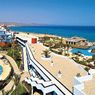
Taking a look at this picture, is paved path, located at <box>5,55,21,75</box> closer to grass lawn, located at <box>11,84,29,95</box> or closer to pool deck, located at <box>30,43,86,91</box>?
pool deck, located at <box>30,43,86,91</box>

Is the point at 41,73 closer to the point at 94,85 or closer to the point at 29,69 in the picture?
the point at 29,69

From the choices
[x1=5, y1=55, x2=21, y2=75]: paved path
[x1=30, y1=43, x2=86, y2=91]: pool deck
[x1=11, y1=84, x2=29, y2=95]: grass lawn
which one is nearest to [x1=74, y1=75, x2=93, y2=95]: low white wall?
[x1=30, y1=43, x2=86, y2=91]: pool deck

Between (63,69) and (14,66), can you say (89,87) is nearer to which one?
(63,69)

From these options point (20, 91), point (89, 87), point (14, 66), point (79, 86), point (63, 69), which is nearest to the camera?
point (79, 86)

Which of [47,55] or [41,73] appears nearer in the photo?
[41,73]

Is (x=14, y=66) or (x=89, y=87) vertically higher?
(x=89, y=87)

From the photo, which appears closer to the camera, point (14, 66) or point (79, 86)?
point (79, 86)

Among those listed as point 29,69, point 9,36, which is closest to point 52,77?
point 29,69

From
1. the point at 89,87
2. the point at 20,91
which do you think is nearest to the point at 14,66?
the point at 20,91

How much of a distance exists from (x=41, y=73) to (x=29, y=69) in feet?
23.5

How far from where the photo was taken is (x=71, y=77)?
21828 millimetres

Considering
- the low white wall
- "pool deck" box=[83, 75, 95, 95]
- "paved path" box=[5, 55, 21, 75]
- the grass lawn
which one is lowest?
"paved path" box=[5, 55, 21, 75]

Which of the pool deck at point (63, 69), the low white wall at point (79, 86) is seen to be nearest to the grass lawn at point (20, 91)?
the pool deck at point (63, 69)

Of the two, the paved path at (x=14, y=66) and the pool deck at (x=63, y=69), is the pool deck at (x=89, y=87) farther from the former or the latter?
the paved path at (x=14, y=66)
